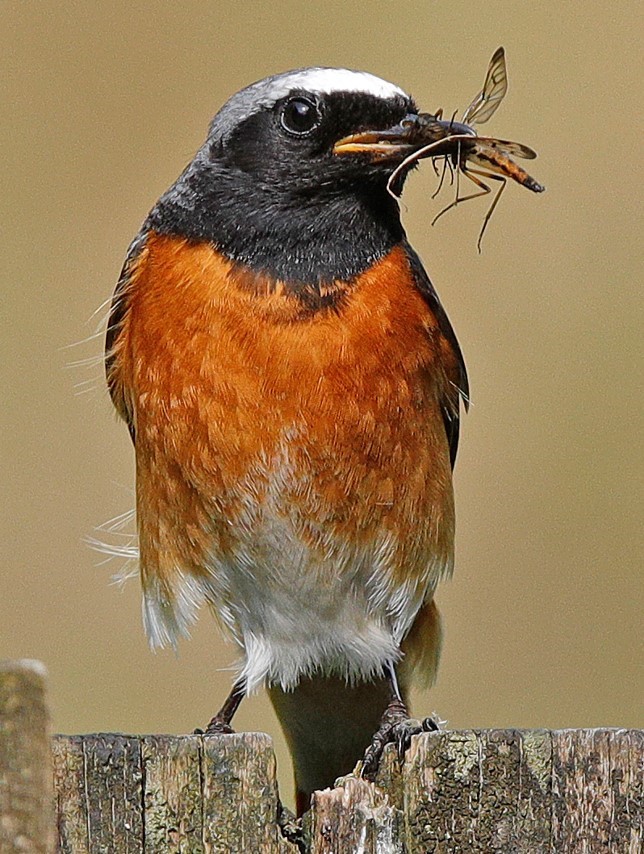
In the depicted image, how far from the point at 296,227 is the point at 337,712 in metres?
1.78

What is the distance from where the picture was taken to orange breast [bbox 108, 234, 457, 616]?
480cm

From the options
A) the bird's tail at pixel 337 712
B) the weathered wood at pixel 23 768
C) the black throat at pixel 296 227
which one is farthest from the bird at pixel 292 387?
the weathered wood at pixel 23 768

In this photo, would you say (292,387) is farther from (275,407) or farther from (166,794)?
(166,794)

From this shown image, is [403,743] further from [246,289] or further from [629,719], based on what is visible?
[629,719]

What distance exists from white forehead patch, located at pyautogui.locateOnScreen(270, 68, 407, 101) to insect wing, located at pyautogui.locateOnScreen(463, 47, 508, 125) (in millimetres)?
248

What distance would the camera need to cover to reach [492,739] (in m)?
3.17

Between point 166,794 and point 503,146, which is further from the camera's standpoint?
point 503,146

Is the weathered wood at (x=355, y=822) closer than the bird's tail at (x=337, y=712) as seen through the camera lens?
Yes

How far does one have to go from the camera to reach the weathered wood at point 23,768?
2469 mm

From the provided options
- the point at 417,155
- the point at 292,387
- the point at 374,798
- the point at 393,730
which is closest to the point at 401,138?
the point at 417,155

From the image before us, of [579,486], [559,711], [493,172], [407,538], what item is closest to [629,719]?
[559,711]

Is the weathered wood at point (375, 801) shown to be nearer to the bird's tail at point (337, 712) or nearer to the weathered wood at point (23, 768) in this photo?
the weathered wood at point (23, 768)

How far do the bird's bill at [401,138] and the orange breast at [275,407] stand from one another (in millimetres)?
399

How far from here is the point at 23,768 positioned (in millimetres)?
2508
